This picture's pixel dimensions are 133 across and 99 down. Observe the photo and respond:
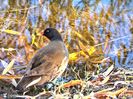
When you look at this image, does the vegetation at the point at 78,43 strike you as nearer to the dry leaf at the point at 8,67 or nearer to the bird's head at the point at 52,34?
the dry leaf at the point at 8,67

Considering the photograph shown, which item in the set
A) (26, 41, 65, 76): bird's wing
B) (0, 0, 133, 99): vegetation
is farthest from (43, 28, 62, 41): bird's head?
(26, 41, 65, 76): bird's wing

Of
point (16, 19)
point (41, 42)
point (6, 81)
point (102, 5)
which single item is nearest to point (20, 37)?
point (41, 42)

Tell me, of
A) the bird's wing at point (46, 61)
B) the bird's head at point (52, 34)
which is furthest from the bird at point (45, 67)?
the bird's head at point (52, 34)

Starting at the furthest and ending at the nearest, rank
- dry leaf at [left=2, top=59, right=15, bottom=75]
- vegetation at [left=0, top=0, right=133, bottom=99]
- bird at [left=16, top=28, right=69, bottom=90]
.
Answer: dry leaf at [left=2, top=59, right=15, bottom=75] → vegetation at [left=0, top=0, right=133, bottom=99] → bird at [left=16, top=28, right=69, bottom=90]

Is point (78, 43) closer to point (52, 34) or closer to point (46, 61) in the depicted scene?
point (52, 34)

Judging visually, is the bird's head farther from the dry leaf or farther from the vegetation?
the dry leaf

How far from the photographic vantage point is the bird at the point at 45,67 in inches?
166

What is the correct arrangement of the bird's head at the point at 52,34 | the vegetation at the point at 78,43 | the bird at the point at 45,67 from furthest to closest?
the bird's head at the point at 52,34 → the vegetation at the point at 78,43 → the bird at the point at 45,67

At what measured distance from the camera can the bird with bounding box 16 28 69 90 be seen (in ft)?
13.9

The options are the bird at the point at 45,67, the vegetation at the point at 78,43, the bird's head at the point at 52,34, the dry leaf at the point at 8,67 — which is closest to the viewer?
the bird at the point at 45,67

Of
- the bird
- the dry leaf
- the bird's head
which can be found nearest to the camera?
the bird

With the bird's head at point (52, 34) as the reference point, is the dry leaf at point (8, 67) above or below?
below

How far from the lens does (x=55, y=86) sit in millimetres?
4414

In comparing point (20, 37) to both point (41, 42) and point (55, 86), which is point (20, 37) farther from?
point (55, 86)
